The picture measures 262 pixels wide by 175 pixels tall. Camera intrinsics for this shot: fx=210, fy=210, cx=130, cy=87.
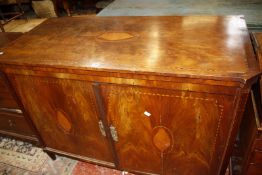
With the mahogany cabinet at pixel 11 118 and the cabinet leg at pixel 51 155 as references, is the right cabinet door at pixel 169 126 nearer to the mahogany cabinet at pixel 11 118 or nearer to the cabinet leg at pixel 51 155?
the cabinet leg at pixel 51 155

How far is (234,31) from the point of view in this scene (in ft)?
3.69

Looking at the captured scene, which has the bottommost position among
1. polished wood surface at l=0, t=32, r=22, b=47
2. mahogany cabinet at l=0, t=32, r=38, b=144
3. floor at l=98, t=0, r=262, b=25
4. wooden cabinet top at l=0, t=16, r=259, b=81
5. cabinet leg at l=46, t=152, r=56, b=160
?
cabinet leg at l=46, t=152, r=56, b=160

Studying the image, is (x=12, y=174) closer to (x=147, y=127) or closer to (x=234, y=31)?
(x=147, y=127)

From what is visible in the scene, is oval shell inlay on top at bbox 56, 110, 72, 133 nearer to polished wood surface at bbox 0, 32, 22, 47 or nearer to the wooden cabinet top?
the wooden cabinet top

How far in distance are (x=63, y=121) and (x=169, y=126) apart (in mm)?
686

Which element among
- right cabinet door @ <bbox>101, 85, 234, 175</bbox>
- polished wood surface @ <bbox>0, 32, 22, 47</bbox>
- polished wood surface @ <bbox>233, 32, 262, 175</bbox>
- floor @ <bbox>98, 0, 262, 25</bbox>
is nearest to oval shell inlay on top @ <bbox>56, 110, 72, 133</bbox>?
right cabinet door @ <bbox>101, 85, 234, 175</bbox>

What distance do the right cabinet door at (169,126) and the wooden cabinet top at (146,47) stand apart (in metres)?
0.12

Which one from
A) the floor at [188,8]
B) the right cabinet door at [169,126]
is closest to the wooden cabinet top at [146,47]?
the right cabinet door at [169,126]

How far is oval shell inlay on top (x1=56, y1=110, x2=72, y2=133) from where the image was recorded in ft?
4.27

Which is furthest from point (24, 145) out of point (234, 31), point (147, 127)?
point (234, 31)

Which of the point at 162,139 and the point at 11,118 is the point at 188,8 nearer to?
the point at 162,139

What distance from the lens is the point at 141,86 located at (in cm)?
97

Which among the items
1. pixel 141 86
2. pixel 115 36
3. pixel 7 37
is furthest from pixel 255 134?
pixel 7 37

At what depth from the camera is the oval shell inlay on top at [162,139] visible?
1108 mm
